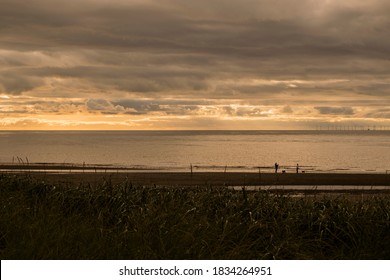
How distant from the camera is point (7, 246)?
358 inches

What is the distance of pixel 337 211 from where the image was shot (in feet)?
42.8

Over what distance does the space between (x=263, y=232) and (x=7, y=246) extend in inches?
204

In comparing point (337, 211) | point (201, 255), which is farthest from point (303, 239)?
point (201, 255)

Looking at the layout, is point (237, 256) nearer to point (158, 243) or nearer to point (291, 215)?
point (158, 243)

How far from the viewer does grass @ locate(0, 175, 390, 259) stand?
9125 mm

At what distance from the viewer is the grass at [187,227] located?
9125 mm

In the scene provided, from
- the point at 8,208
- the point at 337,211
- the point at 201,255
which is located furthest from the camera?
the point at 337,211

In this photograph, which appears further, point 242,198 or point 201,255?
point 242,198

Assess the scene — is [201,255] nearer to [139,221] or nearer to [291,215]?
[139,221]

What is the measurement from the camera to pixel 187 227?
34.9ft

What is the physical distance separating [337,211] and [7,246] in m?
7.73
